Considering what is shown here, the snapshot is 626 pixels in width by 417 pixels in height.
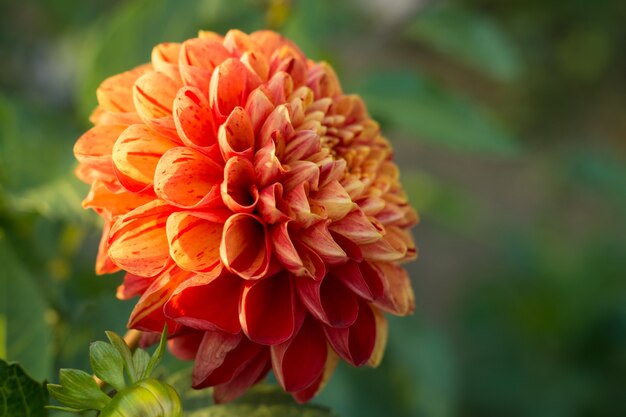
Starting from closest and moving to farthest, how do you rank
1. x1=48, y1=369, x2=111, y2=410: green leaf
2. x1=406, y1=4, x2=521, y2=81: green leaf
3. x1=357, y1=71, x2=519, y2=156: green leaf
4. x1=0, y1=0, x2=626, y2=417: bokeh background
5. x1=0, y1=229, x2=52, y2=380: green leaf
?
x1=48, y1=369, x2=111, y2=410: green leaf → x1=0, y1=229, x2=52, y2=380: green leaf → x1=0, y1=0, x2=626, y2=417: bokeh background → x1=357, y1=71, x2=519, y2=156: green leaf → x1=406, y1=4, x2=521, y2=81: green leaf

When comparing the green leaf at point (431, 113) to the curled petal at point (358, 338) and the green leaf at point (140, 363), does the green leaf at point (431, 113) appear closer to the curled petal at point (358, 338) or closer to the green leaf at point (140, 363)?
the curled petal at point (358, 338)

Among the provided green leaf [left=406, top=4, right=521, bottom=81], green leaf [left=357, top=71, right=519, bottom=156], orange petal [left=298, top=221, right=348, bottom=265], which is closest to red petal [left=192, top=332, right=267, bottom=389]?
orange petal [left=298, top=221, right=348, bottom=265]

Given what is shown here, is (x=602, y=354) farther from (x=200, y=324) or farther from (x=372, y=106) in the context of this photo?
(x=200, y=324)

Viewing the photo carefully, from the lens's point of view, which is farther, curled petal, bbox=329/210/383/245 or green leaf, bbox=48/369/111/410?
curled petal, bbox=329/210/383/245

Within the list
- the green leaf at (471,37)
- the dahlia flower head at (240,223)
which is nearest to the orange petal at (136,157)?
the dahlia flower head at (240,223)

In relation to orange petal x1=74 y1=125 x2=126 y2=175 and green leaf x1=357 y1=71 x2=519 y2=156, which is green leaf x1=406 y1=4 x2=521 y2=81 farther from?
orange petal x1=74 y1=125 x2=126 y2=175

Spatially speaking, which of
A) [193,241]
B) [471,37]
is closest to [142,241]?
[193,241]
